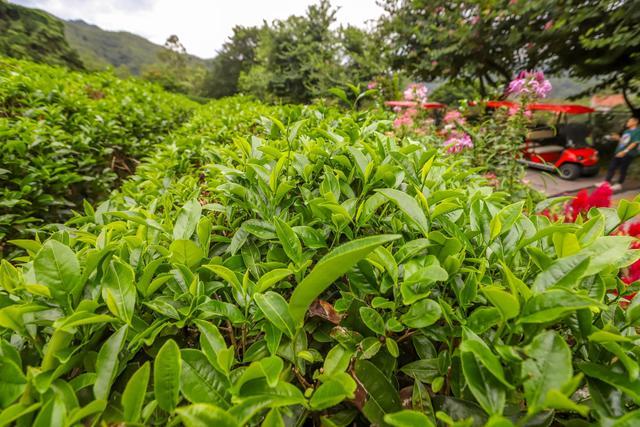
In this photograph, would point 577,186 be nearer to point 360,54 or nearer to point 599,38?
point 599,38

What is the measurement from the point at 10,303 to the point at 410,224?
100 centimetres

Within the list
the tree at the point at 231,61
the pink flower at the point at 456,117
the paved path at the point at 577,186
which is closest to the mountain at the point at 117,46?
the tree at the point at 231,61

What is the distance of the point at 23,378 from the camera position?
535 millimetres

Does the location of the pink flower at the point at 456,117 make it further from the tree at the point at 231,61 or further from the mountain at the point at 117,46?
the mountain at the point at 117,46

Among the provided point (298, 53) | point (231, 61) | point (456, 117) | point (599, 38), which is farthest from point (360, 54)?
point (231, 61)

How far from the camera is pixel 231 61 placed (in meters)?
31.9

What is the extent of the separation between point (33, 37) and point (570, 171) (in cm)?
2633

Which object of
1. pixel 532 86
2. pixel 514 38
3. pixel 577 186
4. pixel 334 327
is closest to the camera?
pixel 334 327

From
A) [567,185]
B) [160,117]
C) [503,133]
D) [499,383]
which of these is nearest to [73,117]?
[160,117]

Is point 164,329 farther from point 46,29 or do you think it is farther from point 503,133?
point 46,29

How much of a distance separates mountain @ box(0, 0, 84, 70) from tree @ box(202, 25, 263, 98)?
546 inches

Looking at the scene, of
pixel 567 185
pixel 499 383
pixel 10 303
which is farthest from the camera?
pixel 567 185

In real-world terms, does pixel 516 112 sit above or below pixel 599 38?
below

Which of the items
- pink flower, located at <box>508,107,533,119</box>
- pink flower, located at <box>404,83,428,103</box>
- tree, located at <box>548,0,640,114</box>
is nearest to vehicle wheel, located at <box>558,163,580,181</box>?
tree, located at <box>548,0,640,114</box>
